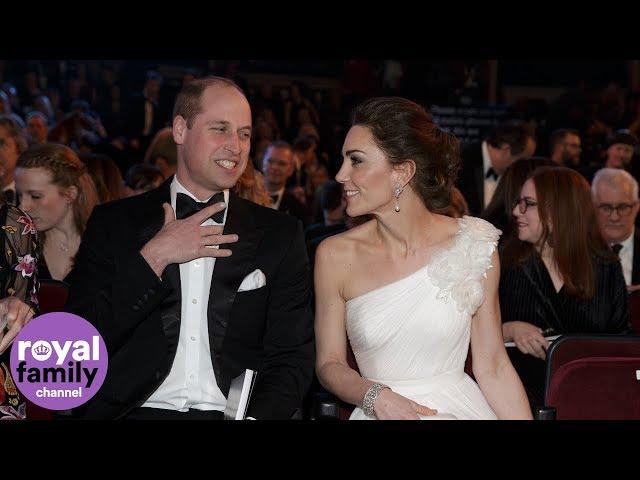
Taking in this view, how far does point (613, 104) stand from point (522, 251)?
30.7 ft

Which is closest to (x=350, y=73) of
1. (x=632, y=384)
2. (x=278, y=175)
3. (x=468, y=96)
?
(x=468, y=96)

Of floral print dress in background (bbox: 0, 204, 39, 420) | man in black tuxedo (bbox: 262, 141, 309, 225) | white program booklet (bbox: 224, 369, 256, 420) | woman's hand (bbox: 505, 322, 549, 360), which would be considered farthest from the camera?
man in black tuxedo (bbox: 262, 141, 309, 225)

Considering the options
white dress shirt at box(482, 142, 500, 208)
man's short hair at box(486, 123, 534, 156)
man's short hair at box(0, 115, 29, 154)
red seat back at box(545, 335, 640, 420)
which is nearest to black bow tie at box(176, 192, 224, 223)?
red seat back at box(545, 335, 640, 420)

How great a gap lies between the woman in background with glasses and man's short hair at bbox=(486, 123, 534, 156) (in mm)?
3463

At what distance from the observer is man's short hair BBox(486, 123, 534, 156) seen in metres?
8.18

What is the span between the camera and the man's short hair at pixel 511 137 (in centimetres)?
818

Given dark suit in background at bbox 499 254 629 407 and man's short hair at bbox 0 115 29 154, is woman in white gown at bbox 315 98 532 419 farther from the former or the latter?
man's short hair at bbox 0 115 29 154

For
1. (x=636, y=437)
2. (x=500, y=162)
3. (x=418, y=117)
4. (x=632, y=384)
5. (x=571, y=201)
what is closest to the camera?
(x=636, y=437)

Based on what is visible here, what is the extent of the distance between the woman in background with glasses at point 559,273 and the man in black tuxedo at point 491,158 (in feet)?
10.7

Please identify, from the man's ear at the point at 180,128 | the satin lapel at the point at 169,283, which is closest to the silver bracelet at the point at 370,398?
the satin lapel at the point at 169,283

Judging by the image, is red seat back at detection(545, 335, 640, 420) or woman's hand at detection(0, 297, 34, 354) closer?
woman's hand at detection(0, 297, 34, 354)

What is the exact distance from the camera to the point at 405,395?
3574 millimetres

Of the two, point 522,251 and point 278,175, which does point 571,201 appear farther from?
point 278,175

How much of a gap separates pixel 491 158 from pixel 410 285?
4.81 meters
